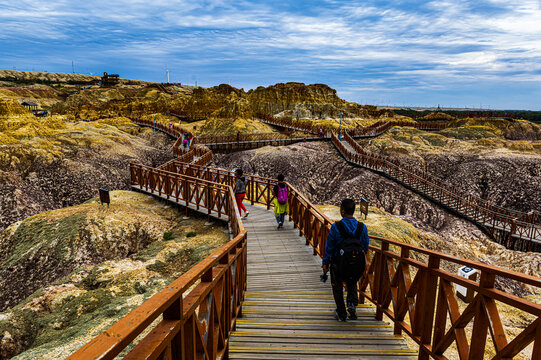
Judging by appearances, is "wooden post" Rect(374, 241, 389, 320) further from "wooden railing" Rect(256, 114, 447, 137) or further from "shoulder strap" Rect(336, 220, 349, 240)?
"wooden railing" Rect(256, 114, 447, 137)

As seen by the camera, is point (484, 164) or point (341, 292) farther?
point (484, 164)

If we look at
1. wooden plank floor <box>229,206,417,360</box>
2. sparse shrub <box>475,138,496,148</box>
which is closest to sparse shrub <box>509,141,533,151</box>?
sparse shrub <box>475,138,496,148</box>

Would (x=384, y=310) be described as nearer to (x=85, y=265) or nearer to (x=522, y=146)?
(x=85, y=265)

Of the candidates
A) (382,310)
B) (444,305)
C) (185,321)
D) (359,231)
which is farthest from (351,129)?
(185,321)

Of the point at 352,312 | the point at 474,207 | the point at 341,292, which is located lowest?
the point at 474,207

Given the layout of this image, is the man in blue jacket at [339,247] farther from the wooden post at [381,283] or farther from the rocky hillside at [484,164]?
the rocky hillside at [484,164]

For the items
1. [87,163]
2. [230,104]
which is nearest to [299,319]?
[87,163]

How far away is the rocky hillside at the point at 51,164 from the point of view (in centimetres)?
1887

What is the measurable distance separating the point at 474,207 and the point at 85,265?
89.3 ft

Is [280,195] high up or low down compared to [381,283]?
up

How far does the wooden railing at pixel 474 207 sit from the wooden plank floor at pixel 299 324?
22973mm

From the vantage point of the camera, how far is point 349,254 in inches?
180

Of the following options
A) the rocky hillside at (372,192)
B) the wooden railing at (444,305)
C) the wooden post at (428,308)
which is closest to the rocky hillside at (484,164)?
the rocky hillside at (372,192)

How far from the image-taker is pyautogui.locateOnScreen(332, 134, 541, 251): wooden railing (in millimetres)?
22812
